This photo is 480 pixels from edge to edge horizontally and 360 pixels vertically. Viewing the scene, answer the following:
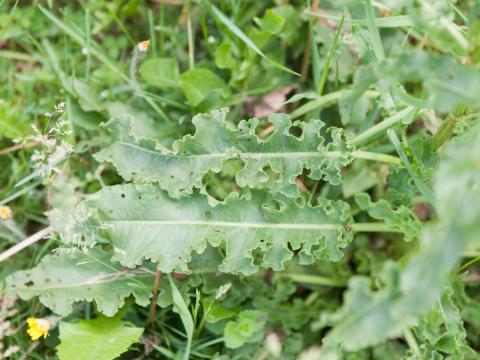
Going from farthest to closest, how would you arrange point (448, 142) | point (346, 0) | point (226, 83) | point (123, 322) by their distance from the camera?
point (226, 83), point (346, 0), point (123, 322), point (448, 142)

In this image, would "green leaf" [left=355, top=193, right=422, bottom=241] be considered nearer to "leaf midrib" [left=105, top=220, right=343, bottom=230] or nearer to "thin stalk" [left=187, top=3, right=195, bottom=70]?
"leaf midrib" [left=105, top=220, right=343, bottom=230]

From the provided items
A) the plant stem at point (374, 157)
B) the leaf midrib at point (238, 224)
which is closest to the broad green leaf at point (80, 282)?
the leaf midrib at point (238, 224)

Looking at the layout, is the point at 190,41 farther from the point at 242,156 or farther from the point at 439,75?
the point at 439,75

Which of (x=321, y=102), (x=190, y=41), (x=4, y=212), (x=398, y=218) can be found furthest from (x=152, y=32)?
(x=398, y=218)

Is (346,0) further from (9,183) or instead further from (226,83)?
(9,183)

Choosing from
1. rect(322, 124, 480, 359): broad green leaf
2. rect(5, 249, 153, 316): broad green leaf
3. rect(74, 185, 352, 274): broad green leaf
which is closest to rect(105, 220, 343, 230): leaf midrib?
rect(74, 185, 352, 274): broad green leaf

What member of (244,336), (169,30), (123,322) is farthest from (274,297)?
(169,30)
